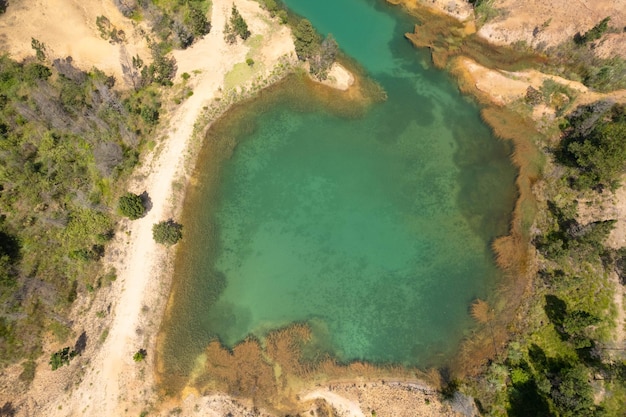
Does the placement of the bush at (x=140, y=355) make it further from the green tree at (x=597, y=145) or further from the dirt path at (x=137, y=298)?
the green tree at (x=597, y=145)

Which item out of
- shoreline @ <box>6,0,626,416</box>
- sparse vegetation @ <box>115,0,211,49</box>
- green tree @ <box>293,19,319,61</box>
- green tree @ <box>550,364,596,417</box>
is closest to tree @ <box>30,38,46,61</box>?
sparse vegetation @ <box>115,0,211,49</box>

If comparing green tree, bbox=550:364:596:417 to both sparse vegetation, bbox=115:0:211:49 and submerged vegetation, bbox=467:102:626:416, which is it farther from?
sparse vegetation, bbox=115:0:211:49

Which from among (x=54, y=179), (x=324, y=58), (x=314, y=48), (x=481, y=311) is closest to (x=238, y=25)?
(x=314, y=48)

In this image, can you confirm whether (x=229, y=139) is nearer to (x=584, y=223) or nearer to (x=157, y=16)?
(x=157, y=16)

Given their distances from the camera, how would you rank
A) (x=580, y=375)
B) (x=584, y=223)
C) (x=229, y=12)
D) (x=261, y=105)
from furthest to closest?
(x=229, y=12)
(x=261, y=105)
(x=584, y=223)
(x=580, y=375)

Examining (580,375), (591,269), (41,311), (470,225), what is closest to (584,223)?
(591,269)
